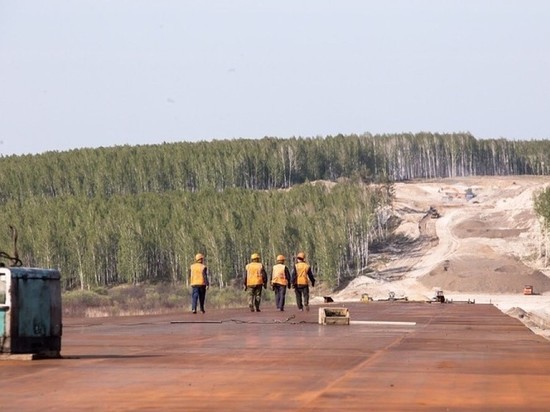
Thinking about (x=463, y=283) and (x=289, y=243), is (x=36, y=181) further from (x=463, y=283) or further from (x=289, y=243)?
(x=463, y=283)

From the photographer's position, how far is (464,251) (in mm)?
121250

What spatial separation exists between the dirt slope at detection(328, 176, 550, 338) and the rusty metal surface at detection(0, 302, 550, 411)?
46.3 m

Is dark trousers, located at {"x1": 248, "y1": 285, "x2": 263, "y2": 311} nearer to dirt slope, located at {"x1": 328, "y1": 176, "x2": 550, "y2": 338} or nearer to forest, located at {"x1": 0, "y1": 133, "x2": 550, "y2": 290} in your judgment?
dirt slope, located at {"x1": 328, "y1": 176, "x2": 550, "y2": 338}

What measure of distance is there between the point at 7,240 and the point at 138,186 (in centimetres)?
4931

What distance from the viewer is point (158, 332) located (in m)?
28.0

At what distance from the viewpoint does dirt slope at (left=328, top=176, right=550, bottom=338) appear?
98.6 m

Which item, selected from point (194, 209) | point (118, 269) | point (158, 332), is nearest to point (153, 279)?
point (118, 269)

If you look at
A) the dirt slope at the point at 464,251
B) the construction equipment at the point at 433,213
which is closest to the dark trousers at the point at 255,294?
the dirt slope at the point at 464,251

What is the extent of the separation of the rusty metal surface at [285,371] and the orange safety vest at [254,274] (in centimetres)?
1021

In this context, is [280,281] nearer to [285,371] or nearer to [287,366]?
[287,366]

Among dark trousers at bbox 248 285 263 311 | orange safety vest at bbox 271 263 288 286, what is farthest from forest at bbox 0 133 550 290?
dark trousers at bbox 248 285 263 311

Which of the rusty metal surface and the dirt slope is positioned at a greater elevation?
the dirt slope

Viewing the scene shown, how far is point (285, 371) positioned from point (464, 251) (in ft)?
347

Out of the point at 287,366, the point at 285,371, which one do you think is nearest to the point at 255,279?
the point at 287,366
